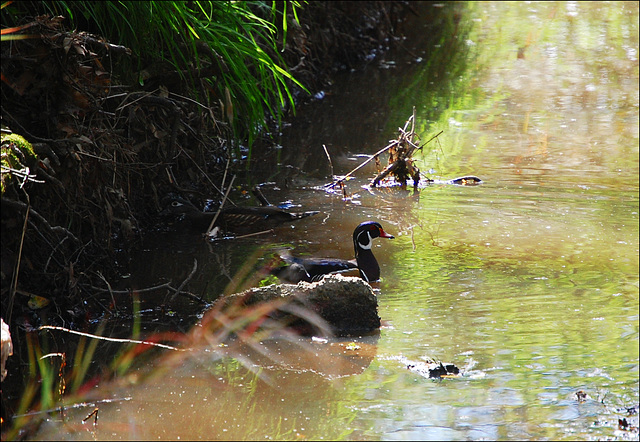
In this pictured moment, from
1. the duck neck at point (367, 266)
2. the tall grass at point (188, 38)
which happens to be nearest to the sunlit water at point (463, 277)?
the duck neck at point (367, 266)

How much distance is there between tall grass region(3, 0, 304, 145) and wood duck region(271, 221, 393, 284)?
1.17m

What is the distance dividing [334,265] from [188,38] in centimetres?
175

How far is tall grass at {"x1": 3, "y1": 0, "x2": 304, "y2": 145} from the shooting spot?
5285mm

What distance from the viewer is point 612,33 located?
14.4 m

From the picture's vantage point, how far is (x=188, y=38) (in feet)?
19.0

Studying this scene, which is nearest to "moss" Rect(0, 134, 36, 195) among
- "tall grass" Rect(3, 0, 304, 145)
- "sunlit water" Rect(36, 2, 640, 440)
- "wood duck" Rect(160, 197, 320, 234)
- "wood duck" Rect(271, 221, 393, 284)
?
"tall grass" Rect(3, 0, 304, 145)

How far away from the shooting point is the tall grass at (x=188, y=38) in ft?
17.3

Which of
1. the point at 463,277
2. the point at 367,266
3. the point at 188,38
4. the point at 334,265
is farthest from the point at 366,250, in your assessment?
the point at 188,38

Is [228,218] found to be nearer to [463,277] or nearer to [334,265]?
[334,265]

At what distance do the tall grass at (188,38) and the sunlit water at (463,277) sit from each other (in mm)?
1053

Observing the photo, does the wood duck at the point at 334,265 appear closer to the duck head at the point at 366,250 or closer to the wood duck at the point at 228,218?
the duck head at the point at 366,250

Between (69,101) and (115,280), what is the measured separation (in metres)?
1.12

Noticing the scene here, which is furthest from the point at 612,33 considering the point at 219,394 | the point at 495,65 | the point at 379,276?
the point at 219,394

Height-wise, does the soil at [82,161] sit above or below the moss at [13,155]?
below
